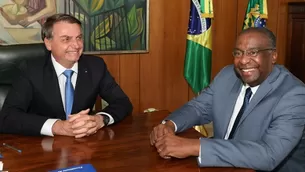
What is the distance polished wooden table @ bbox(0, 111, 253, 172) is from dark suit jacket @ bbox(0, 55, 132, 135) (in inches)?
6.5

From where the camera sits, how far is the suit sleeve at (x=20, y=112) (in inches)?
71.9

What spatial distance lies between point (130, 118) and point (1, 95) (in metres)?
0.74

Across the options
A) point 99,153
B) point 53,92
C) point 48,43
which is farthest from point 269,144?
point 48,43

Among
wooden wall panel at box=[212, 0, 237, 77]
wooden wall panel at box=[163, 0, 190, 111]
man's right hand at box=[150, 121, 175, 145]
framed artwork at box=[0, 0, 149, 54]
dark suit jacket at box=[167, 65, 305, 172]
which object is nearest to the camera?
dark suit jacket at box=[167, 65, 305, 172]

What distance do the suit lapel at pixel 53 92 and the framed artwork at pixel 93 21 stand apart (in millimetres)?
1284

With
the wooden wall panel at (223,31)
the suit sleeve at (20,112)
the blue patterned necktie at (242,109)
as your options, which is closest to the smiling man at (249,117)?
the blue patterned necktie at (242,109)

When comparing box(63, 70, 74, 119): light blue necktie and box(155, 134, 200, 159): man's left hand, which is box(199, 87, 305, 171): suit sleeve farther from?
box(63, 70, 74, 119): light blue necktie

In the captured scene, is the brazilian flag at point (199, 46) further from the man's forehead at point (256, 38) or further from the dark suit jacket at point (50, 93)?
the man's forehead at point (256, 38)

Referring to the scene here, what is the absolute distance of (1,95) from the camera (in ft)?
7.22

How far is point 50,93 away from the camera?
210cm

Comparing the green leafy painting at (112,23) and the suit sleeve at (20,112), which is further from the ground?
the green leafy painting at (112,23)

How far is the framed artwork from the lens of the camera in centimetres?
321

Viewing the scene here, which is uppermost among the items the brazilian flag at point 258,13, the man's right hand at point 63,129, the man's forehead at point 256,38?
the brazilian flag at point 258,13

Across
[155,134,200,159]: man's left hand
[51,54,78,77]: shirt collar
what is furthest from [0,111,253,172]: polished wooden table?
[51,54,78,77]: shirt collar
